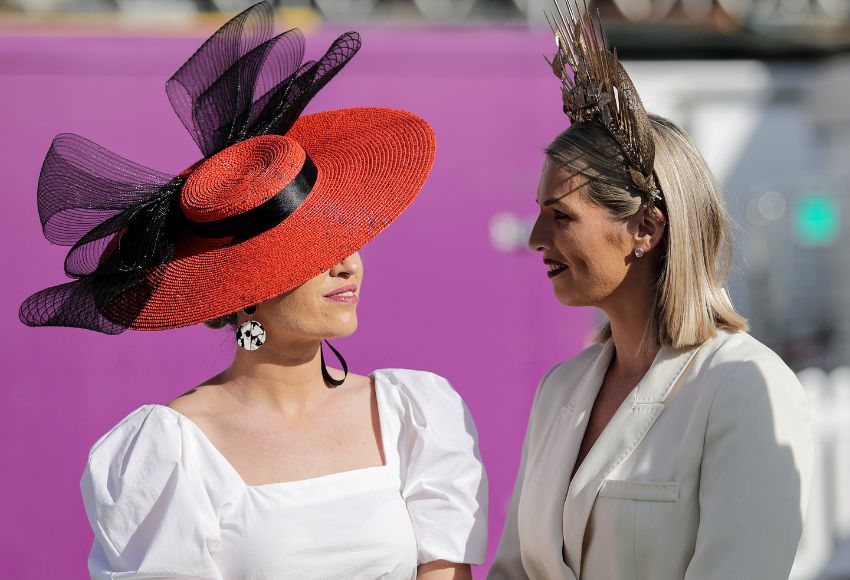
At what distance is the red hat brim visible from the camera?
2.10 m

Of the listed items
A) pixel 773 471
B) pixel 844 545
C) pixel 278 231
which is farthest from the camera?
pixel 844 545

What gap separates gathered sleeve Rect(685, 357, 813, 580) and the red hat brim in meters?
0.78

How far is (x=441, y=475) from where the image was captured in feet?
7.33

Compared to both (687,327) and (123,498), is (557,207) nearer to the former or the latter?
(687,327)

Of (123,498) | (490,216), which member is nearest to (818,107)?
(490,216)

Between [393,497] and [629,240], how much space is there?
733 mm

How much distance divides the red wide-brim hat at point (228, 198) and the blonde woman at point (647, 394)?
1.23 ft

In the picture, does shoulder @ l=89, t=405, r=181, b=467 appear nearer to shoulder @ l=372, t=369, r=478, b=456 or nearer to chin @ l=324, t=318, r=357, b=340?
chin @ l=324, t=318, r=357, b=340

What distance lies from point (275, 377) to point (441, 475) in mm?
410

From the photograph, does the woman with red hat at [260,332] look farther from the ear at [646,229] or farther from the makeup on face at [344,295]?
the ear at [646,229]

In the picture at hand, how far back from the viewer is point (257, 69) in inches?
90.5

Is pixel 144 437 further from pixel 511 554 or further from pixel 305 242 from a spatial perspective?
pixel 511 554

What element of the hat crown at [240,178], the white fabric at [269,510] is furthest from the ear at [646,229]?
the hat crown at [240,178]

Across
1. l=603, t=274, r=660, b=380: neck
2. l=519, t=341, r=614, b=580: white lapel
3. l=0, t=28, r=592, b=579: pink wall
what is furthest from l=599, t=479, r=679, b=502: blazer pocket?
l=0, t=28, r=592, b=579: pink wall
